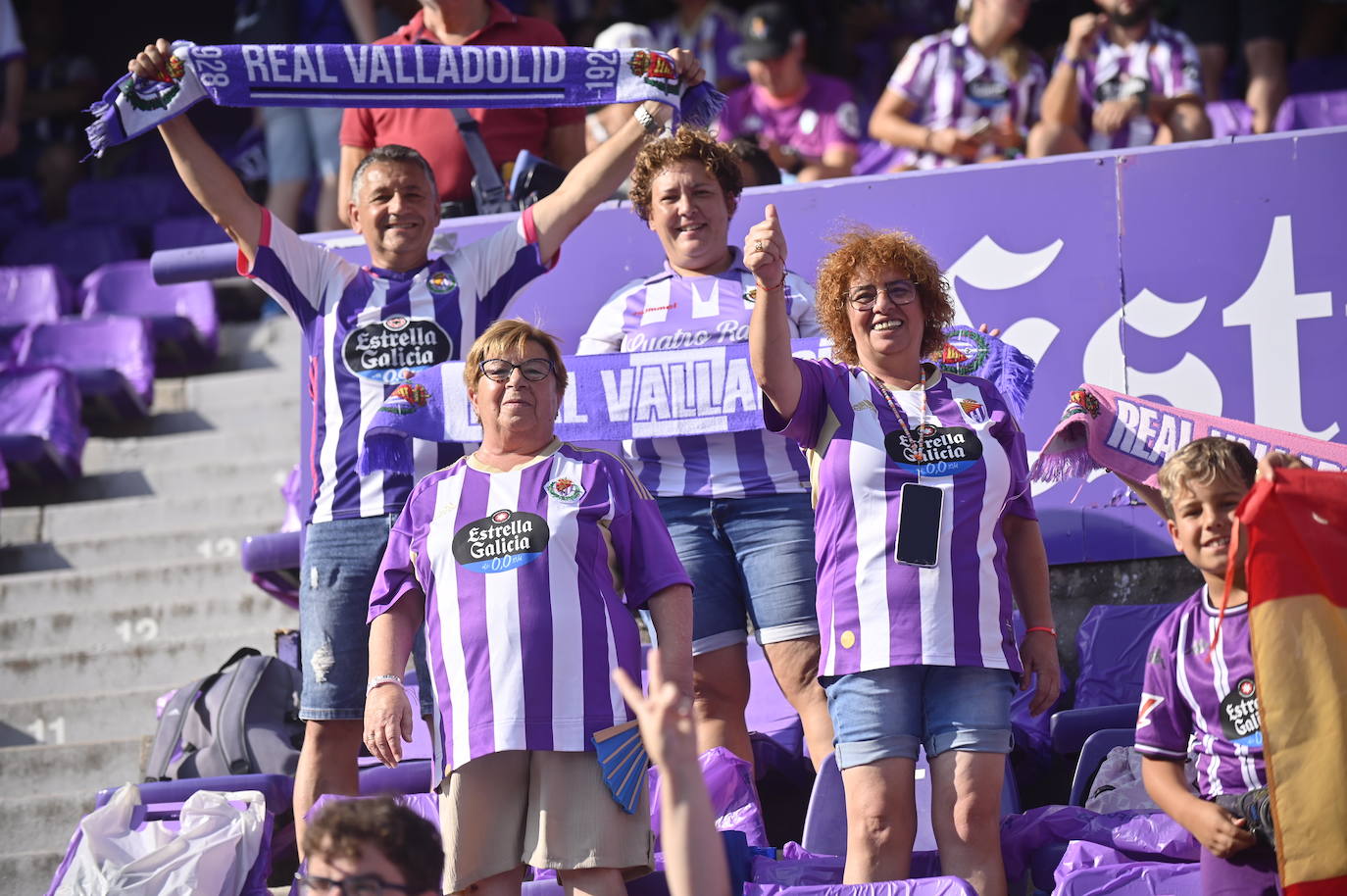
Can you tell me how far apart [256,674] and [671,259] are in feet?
5.72

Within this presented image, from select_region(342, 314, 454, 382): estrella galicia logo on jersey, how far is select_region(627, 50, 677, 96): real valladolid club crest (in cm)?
92

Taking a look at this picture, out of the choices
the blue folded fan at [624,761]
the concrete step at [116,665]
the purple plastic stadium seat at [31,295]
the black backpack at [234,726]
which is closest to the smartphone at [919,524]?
the blue folded fan at [624,761]

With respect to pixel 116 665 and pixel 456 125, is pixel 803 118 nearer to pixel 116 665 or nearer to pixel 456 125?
pixel 456 125

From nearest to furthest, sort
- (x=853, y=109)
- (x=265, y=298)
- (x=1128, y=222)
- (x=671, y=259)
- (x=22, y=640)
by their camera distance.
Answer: (x=671, y=259), (x=1128, y=222), (x=22, y=640), (x=853, y=109), (x=265, y=298)

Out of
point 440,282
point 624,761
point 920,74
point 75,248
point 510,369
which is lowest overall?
point 624,761

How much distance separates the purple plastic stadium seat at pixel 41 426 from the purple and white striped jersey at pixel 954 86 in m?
3.80

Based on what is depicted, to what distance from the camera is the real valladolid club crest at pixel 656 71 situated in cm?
488

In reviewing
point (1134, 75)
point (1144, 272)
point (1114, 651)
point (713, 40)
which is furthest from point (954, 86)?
point (1114, 651)

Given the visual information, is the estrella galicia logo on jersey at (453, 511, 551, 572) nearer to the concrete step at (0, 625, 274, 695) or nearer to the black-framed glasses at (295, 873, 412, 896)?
the black-framed glasses at (295, 873, 412, 896)

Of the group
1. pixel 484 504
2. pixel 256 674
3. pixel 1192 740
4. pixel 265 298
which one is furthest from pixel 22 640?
pixel 1192 740

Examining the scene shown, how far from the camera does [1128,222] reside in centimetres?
577

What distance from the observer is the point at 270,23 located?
A: 842 centimetres

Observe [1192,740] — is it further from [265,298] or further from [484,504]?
[265,298]

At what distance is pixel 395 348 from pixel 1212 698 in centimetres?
232
